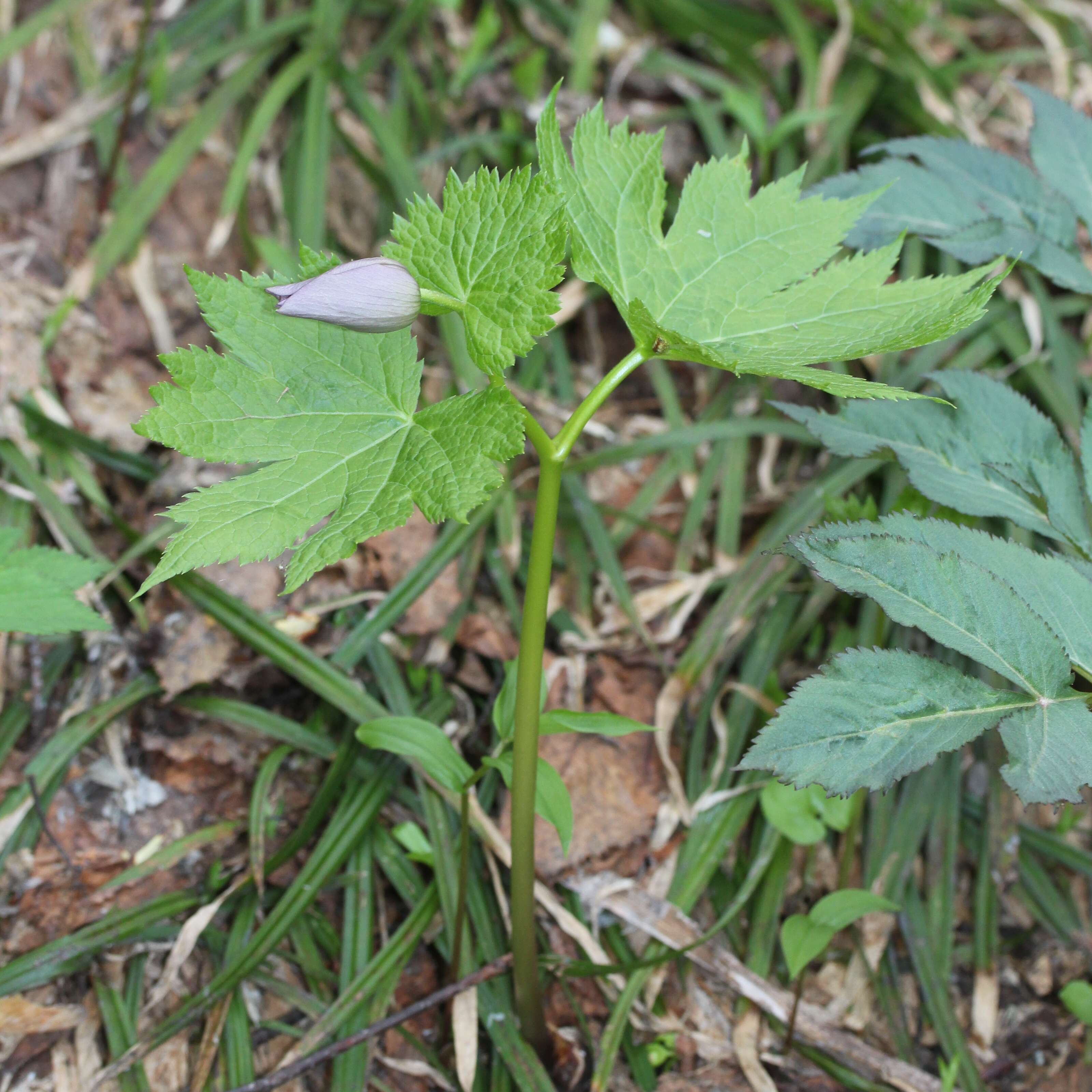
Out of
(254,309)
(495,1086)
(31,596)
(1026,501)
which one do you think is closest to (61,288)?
(31,596)

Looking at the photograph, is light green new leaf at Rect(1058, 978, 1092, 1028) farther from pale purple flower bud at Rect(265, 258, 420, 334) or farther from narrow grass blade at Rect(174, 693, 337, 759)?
pale purple flower bud at Rect(265, 258, 420, 334)

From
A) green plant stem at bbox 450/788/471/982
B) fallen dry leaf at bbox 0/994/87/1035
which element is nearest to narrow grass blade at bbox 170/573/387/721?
green plant stem at bbox 450/788/471/982

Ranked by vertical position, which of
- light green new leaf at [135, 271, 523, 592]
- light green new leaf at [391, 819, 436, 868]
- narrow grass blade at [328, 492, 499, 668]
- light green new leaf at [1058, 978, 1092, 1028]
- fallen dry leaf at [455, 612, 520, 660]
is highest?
light green new leaf at [135, 271, 523, 592]

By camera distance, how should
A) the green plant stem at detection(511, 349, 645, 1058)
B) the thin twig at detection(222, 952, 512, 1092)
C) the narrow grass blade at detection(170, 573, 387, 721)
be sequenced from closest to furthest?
1. the green plant stem at detection(511, 349, 645, 1058)
2. the thin twig at detection(222, 952, 512, 1092)
3. the narrow grass blade at detection(170, 573, 387, 721)

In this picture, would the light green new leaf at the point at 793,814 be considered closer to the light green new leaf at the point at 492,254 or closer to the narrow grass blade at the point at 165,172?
the light green new leaf at the point at 492,254

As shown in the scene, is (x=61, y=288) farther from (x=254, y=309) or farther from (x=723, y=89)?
(x=723, y=89)
